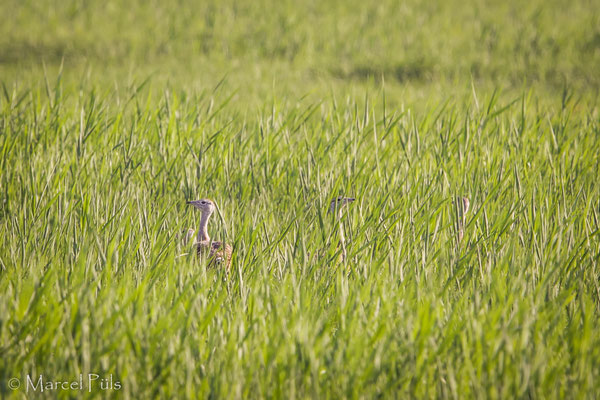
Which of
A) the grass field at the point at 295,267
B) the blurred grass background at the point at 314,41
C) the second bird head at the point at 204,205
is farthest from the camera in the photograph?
the blurred grass background at the point at 314,41

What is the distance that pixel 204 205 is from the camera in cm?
296

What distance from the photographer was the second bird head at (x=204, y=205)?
115 inches

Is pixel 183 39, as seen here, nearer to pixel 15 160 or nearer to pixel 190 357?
pixel 15 160

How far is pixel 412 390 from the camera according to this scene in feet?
5.50

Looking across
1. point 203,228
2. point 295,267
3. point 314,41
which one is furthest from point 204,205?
point 314,41

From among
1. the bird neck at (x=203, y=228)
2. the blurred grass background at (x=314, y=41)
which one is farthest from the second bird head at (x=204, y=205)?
the blurred grass background at (x=314, y=41)

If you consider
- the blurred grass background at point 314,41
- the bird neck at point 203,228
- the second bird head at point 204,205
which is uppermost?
the blurred grass background at point 314,41

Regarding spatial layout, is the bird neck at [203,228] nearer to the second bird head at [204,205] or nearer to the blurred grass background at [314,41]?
the second bird head at [204,205]

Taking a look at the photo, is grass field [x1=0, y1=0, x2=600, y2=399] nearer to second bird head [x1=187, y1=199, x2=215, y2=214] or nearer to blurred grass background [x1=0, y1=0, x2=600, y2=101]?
second bird head [x1=187, y1=199, x2=215, y2=214]

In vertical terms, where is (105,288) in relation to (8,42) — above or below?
below

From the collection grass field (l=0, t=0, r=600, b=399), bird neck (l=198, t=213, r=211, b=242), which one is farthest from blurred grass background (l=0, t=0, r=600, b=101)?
bird neck (l=198, t=213, r=211, b=242)

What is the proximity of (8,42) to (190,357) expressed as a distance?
9.62 meters

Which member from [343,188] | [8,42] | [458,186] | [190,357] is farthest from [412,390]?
[8,42]

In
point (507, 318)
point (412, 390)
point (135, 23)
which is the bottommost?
point (412, 390)
